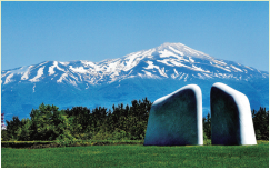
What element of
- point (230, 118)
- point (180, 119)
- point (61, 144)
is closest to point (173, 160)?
point (180, 119)

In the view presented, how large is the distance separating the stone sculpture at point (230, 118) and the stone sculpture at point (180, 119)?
42.1 inches

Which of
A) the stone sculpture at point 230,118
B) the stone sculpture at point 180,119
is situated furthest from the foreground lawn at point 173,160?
the stone sculpture at point 180,119

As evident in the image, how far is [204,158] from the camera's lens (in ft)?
49.7

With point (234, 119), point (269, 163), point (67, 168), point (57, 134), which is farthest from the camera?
point (57, 134)

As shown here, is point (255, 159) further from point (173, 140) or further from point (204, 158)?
point (173, 140)

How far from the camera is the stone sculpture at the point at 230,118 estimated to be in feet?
67.1

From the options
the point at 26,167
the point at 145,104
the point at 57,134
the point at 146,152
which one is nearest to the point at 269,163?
the point at 146,152

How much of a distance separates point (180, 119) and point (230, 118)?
3059 millimetres

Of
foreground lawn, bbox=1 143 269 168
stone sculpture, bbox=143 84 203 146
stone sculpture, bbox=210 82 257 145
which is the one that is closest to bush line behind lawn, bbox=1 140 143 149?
stone sculpture, bbox=143 84 203 146

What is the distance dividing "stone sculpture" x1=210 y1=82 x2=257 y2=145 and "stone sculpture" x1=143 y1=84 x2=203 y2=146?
3.51ft

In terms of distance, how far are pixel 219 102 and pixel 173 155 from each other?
6538mm

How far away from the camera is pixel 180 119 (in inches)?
835

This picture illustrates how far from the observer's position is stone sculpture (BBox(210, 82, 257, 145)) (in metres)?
20.4

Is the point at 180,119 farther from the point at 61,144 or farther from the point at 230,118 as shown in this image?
the point at 61,144
